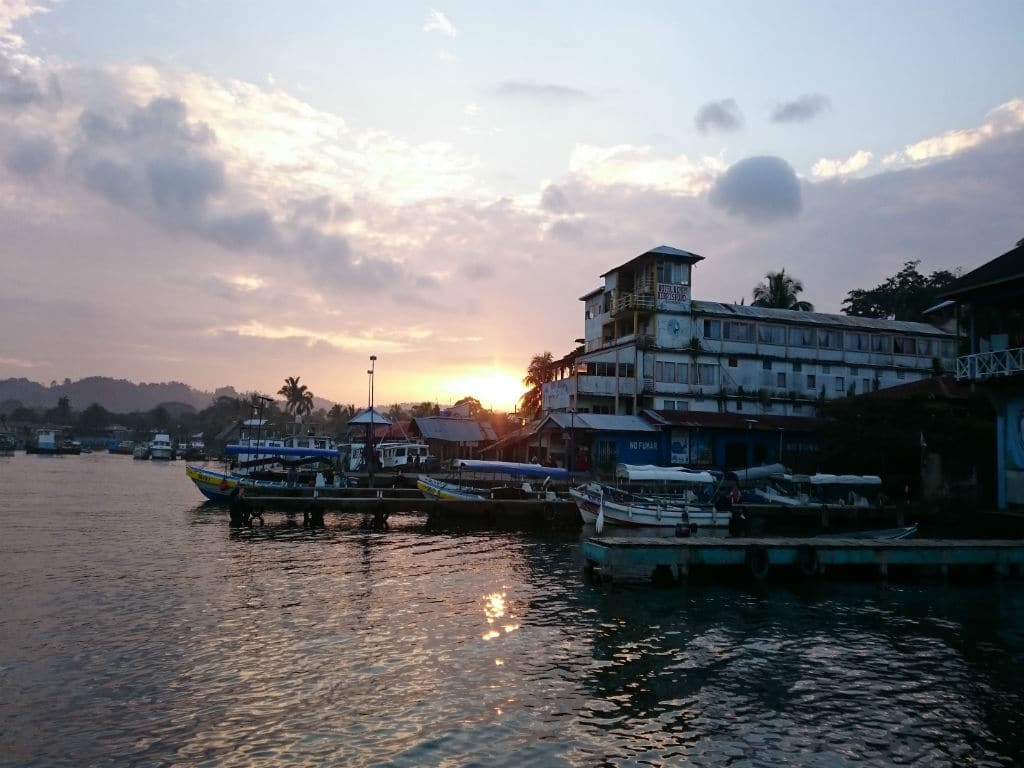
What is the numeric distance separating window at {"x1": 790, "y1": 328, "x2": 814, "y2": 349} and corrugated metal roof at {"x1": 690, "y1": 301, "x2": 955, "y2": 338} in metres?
0.65

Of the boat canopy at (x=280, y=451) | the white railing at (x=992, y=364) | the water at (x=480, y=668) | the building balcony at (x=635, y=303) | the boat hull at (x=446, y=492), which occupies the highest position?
the building balcony at (x=635, y=303)

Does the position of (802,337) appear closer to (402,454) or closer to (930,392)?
(930,392)

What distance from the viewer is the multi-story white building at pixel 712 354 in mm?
58688

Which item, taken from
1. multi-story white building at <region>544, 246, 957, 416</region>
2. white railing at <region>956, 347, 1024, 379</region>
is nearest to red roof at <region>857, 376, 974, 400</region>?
multi-story white building at <region>544, 246, 957, 416</region>

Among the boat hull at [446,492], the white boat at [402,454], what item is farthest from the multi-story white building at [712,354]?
the boat hull at [446,492]

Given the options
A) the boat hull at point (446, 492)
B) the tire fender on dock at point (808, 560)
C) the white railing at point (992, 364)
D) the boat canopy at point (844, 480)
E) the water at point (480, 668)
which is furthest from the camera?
the boat canopy at point (844, 480)

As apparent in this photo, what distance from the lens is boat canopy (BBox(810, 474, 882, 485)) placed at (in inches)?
1713

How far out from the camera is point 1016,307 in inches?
1366

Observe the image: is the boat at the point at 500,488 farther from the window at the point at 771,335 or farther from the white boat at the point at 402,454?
the window at the point at 771,335

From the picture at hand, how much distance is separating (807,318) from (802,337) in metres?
1.91

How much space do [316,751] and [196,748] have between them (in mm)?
1823

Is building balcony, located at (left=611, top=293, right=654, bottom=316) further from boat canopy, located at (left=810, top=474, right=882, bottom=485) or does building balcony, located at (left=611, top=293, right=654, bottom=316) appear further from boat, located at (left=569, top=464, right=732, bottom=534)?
boat, located at (left=569, top=464, right=732, bottom=534)

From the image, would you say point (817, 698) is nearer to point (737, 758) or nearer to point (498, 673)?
point (737, 758)

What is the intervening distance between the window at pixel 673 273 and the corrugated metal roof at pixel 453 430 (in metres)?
24.8
